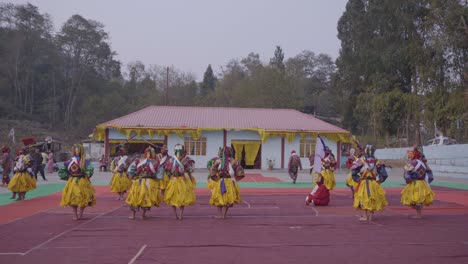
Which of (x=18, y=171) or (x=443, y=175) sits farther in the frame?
(x=443, y=175)

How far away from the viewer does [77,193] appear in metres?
10.6

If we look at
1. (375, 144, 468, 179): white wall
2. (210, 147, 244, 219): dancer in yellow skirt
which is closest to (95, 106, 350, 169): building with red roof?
(375, 144, 468, 179): white wall

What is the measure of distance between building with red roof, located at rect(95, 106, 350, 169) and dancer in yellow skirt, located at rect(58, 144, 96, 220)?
22.7m

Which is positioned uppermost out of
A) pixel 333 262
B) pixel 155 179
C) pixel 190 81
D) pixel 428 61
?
pixel 190 81

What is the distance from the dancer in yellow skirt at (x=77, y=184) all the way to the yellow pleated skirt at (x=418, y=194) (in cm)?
735

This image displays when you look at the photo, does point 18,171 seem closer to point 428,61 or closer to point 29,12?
point 428,61

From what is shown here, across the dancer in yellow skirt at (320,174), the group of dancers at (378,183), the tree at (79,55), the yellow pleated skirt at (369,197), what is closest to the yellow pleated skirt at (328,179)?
the dancer in yellow skirt at (320,174)

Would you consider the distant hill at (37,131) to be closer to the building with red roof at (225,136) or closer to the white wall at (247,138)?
the building with red roof at (225,136)

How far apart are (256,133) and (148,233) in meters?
26.7

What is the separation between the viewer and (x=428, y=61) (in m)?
28.3

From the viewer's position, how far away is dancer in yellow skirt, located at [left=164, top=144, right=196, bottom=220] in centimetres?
1087

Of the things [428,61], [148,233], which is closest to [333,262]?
[148,233]

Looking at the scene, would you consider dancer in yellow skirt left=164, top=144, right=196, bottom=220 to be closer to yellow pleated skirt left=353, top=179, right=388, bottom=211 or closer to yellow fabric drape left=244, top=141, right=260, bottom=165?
yellow pleated skirt left=353, top=179, right=388, bottom=211

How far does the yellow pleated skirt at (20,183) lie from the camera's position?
1481cm
